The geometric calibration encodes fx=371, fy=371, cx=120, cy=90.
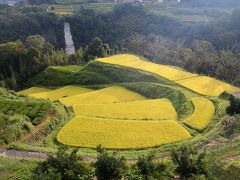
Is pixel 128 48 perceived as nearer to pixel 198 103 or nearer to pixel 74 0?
pixel 198 103

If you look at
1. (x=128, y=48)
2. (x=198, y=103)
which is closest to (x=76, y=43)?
(x=128, y=48)

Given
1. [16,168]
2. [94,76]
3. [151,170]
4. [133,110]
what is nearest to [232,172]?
[151,170]

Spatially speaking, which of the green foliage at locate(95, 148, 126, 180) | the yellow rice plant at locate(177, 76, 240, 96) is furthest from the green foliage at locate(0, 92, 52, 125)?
the yellow rice plant at locate(177, 76, 240, 96)

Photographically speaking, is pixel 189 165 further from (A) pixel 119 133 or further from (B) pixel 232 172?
(A) pixel 119 133

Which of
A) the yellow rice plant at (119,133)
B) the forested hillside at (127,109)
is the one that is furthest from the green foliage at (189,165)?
the yellow rice plant at (119,133)

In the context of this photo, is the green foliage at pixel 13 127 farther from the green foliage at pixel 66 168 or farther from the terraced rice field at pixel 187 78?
the terraced rice field at pixel 187 78

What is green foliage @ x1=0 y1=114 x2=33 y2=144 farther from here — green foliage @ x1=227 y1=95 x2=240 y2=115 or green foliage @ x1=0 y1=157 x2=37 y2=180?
green foliage @ x1=227 y1=95 x2=240 y2=115
